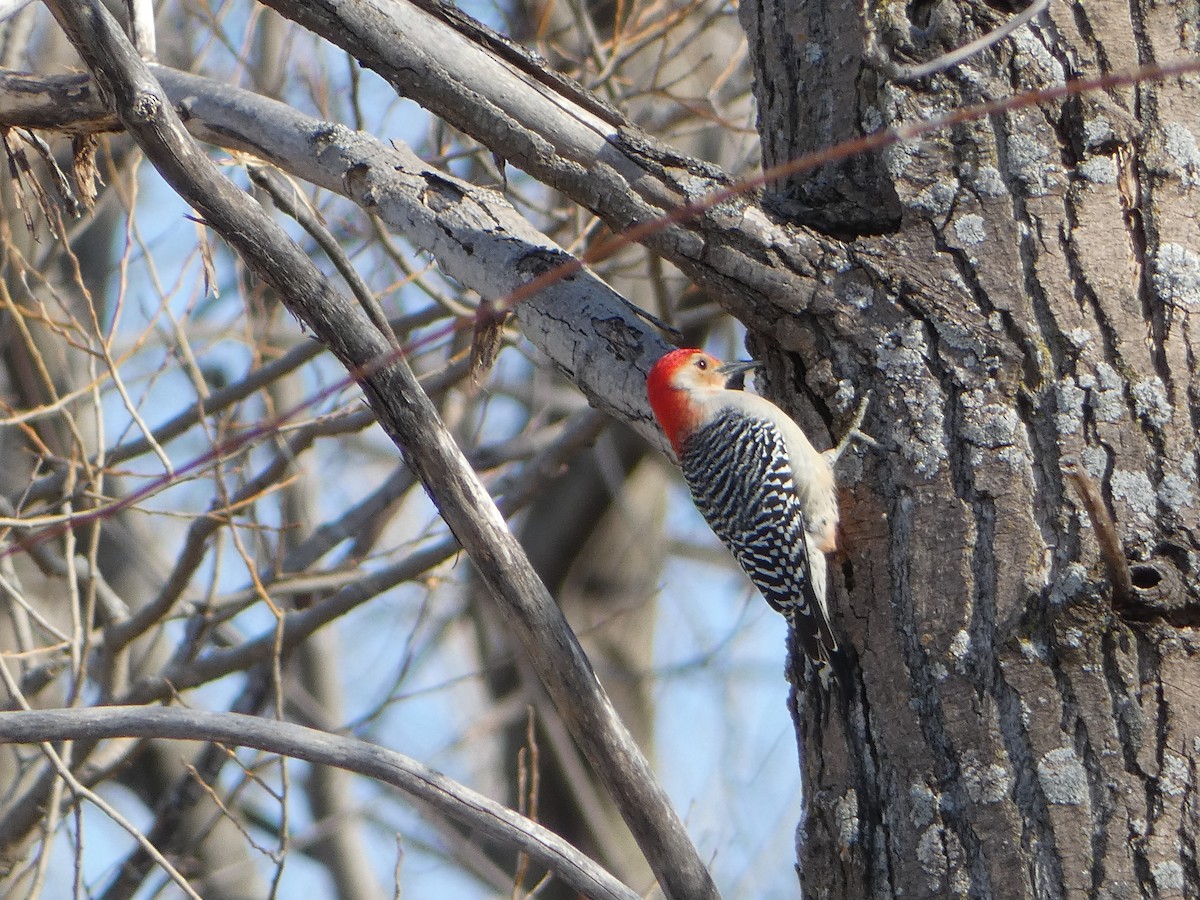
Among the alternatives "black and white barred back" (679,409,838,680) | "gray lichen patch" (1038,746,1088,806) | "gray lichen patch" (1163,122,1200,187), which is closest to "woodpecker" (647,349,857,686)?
"black and white barred back" (679,409,838,680)

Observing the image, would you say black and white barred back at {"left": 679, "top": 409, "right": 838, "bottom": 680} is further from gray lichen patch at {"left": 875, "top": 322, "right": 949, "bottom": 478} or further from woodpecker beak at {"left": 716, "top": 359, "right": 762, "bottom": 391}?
gray lichen patch at {"left": 875, "top": 322, "right": 949, "bottom": 478}

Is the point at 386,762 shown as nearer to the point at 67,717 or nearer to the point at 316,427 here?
the point at 67,717

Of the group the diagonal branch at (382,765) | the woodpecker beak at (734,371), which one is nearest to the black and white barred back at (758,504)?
the woodpecker beak at (734,371)

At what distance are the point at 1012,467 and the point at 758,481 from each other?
1665 millimetres

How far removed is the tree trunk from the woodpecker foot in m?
0.02

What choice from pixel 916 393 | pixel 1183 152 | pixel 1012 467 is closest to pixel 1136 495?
pixel 1012 467

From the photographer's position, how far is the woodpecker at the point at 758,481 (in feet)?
11.0

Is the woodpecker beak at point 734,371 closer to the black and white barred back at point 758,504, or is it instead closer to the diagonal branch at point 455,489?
the black and white barred back at point 758,504

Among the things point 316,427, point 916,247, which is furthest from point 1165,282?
point 316,427

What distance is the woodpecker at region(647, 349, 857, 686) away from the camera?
3357 mm

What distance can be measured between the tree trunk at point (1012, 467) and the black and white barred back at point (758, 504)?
55 cm

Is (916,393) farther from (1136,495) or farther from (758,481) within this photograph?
(758,481)

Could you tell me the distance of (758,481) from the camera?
4.34 metres

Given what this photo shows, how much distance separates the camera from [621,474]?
8.52 meters
